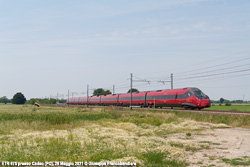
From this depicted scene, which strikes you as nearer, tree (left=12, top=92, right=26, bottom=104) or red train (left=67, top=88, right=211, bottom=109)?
red train (left=67, top=88, right=211, bottom=109)

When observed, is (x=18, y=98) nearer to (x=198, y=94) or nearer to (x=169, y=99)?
(x=169, y=99)

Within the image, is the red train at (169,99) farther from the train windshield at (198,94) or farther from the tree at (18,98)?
the tree at (18,98)

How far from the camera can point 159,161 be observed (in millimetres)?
12023

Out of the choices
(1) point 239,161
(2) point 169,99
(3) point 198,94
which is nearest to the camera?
(1) point 239,161

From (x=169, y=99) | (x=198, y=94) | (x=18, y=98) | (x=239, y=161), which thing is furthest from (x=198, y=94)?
(x=18, y=98)

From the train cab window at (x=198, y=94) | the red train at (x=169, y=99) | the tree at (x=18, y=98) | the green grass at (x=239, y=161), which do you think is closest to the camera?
the green grass at (x=239, y=161)

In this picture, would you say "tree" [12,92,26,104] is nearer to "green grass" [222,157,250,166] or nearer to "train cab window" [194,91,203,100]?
"train cab window" [194,91,203,100]

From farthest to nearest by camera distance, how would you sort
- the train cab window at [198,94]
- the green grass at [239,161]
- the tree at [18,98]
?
1. the tree at [18,98]
2. the train cab window at [198,94]
3. the green grass at [239,161]

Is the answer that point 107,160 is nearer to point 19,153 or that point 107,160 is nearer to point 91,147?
point 91,147

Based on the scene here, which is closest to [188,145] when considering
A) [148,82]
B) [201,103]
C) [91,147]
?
[91,147]

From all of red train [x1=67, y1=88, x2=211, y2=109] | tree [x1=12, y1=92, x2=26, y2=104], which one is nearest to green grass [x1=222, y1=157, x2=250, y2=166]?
red train [x1=67, y1=88, x2=211, y2=109]

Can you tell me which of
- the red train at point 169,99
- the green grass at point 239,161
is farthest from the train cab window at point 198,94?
the green grass at point 239,161

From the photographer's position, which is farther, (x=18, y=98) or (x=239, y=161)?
(x=18, y=98)

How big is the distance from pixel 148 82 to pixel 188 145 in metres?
51.0
